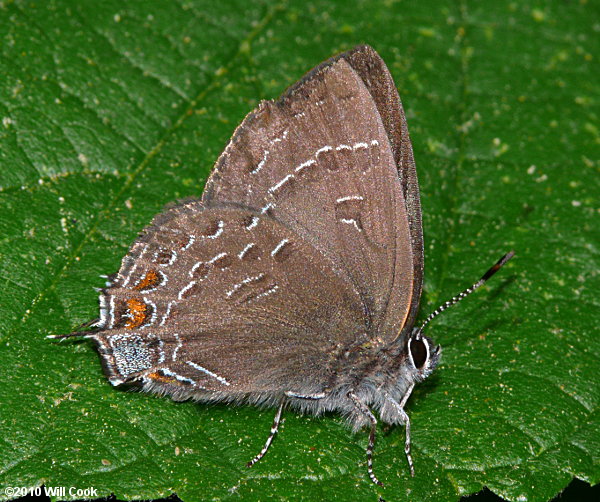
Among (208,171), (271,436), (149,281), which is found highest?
(208,171)

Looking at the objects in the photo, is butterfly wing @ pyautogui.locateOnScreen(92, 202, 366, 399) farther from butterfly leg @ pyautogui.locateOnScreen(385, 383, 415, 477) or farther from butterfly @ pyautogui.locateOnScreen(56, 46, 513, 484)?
butterfly leg @ pyautogui.locateOnScreen(385, 383, 415, 477)

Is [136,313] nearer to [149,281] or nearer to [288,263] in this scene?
[149,281]

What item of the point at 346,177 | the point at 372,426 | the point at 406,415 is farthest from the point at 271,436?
the point at 346,177

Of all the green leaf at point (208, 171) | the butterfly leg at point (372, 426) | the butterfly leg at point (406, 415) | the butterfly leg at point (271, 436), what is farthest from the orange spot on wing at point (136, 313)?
the butterfly leg at point (406, 415)

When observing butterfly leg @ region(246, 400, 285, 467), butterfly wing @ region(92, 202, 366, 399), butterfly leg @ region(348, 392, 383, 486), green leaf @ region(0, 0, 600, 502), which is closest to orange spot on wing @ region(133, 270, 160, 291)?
butterfly wing @ region(92, 202, 366, 399)

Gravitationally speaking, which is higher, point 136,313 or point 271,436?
point 136,313

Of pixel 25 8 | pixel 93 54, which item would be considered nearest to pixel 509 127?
pixel 93 54

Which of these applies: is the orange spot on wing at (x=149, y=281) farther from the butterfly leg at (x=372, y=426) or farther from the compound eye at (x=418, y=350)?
the compound eye at (x=418, y=350)
